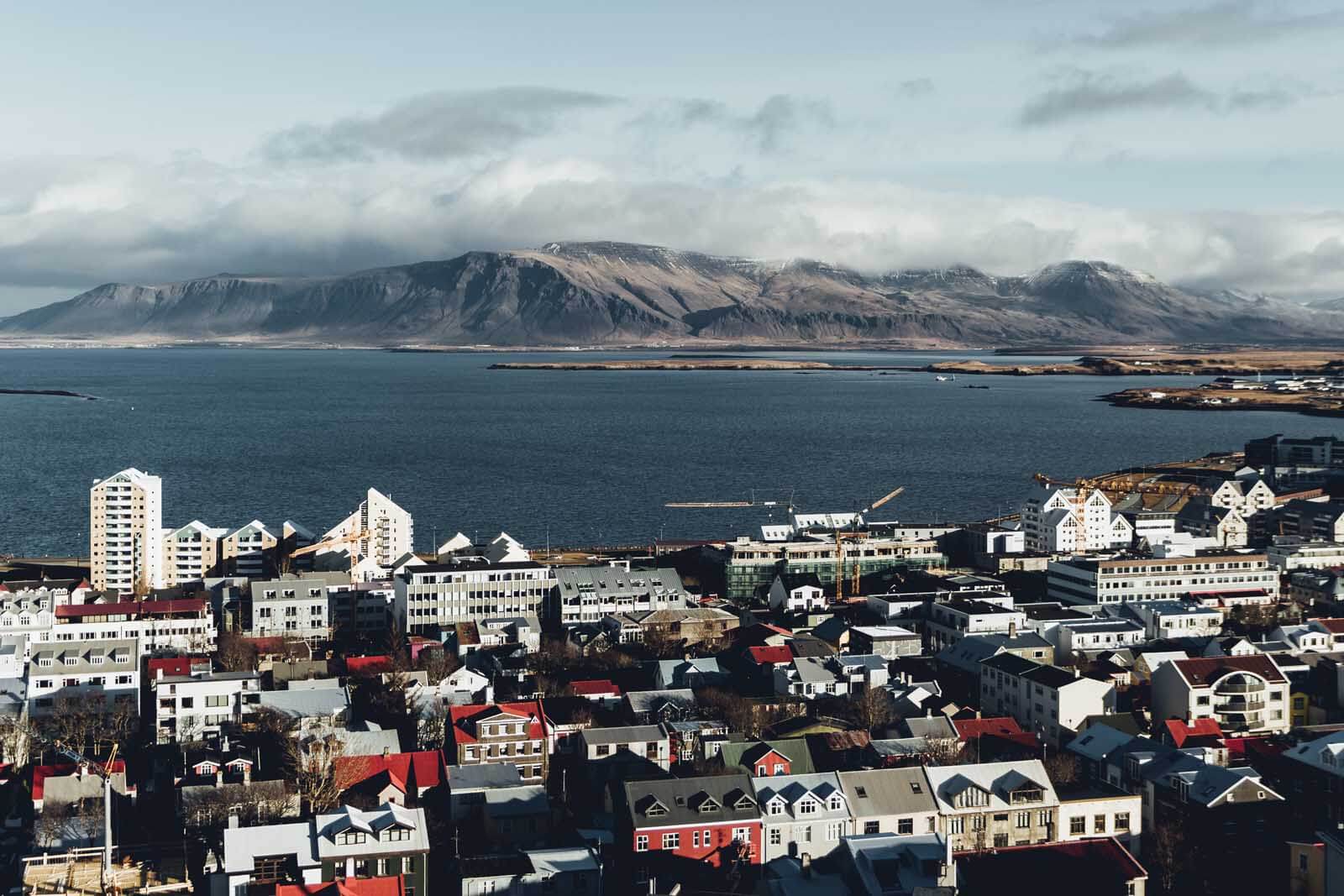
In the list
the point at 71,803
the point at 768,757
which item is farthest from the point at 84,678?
the point at 768,757

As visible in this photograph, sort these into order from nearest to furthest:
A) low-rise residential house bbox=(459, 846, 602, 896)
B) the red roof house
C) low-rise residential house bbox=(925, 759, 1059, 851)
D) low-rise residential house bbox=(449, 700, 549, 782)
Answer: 1. low-rise residential house bbox=(459, 846, 602, 896)
2. low-rise residential house bbox=(925, 759, 1059, 851)
3. the red roof house
4. low-rise residential house bbox=(449, 700, 549, 782)

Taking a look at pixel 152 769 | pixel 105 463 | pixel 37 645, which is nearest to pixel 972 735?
pixel 152 769

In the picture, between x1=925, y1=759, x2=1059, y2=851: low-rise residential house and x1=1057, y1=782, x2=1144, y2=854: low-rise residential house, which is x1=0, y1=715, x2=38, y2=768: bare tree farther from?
x1=1057, y1=782, x2=1144, y2=854: low-rise residential house

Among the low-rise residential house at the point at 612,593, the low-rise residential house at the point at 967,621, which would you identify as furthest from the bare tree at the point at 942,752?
the low-rise residential house at the point at 612,593

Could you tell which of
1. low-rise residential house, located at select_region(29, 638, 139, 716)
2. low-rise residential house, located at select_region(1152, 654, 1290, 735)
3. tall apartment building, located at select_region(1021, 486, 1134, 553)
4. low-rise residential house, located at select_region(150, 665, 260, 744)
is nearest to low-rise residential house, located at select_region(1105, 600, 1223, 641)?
low-rise residential house, located at select_region(1152, 654, 1290, 735)

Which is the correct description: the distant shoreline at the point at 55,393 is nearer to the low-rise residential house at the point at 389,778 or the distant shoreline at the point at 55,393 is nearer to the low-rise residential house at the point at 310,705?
the low-rise residential house at the point at 310,705

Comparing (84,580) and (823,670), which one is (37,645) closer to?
(84,580)
